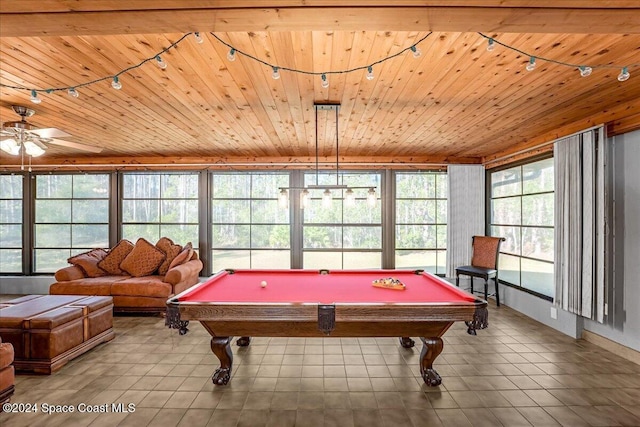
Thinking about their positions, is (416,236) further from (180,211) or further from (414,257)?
(180,211)

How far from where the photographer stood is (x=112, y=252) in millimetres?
5535

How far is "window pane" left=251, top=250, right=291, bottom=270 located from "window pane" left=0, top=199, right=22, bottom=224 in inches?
190

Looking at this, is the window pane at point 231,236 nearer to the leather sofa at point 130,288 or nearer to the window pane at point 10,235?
the leather sofa at point 130,288

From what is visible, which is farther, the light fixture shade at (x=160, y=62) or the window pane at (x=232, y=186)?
the window pane at (x=232, y=186)

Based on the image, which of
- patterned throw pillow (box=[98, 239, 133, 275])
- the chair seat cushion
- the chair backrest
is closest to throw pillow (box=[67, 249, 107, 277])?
patterned throw pillow (box=[98, 239, 133, 275])

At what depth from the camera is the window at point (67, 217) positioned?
629cm

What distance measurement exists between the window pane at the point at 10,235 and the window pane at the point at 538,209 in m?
9.46

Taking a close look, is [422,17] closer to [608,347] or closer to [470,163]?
[608,347]

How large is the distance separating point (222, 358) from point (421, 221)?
14.9ft

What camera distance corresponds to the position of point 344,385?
2.85m

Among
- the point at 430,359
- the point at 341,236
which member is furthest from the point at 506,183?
the point at 430,359

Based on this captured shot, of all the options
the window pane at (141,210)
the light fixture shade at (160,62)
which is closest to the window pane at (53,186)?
the window pane at (141,210)

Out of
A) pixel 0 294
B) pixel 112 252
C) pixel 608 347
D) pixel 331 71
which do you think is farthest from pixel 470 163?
pixel 0 294

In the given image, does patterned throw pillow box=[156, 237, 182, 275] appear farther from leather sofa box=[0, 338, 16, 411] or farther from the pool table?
leather sofa box=[0, 338, 16, 411]
